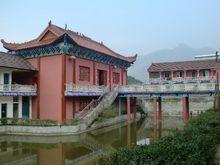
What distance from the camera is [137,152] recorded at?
7445 mm

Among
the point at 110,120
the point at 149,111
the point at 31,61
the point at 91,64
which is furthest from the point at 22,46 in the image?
the point at 149,111

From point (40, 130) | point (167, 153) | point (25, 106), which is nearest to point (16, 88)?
point (25, 106)

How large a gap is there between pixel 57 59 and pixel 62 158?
12090mm

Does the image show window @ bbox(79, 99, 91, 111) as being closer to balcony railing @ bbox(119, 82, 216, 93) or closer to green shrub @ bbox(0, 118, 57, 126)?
balcony railing @ bbox(119, 82, 216, 93)

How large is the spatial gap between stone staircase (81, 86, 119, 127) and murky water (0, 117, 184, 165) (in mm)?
1126

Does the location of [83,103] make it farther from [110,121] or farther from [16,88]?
[16,88]

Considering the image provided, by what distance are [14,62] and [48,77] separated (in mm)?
3161

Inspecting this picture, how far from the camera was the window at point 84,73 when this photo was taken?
28.2m

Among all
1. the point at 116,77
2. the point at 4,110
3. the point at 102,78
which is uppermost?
the point at 116,77

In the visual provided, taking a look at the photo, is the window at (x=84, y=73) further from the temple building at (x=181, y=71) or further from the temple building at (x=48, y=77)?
the temple building at (x=181, y=71)

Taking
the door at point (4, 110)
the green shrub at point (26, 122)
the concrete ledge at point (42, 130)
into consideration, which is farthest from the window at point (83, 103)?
the door at point (4, 110)

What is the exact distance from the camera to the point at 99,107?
27094mm

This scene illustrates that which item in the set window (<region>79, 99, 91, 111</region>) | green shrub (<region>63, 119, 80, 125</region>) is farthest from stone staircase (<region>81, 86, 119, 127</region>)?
window (<region>79, 99, 91, 111</region>)

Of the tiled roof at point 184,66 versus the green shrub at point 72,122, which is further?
the tiled roof at point 184,66
